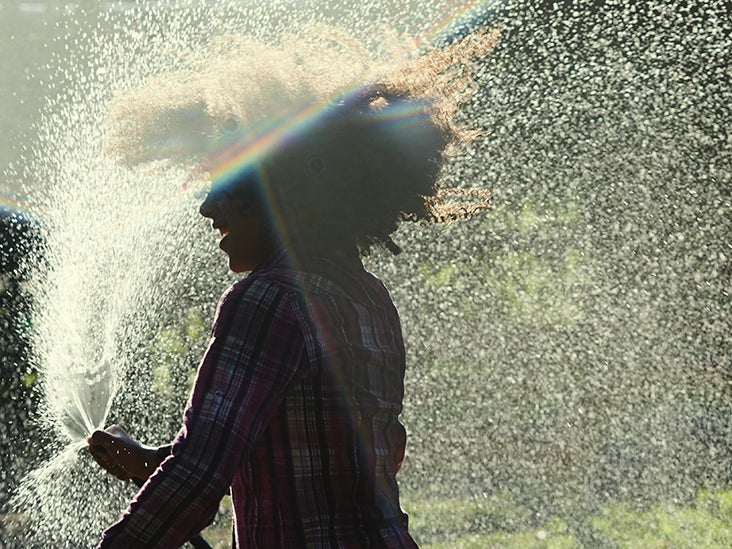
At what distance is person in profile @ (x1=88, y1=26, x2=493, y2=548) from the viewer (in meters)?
1.58

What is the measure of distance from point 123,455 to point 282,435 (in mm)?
557

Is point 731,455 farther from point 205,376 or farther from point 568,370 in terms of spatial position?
point 205,376

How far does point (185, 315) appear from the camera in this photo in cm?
663

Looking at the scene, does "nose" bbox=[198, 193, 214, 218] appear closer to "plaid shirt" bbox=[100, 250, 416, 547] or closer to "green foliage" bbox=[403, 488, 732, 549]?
"plaid shirt" bbox=[100, 250, 416, 547]

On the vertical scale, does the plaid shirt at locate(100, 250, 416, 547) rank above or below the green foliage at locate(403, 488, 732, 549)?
above

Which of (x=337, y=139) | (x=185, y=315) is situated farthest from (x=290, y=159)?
(x=185, y=315)

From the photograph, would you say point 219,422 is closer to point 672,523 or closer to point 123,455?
point 123,455

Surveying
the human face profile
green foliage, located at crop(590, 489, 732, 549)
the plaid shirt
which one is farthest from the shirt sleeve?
green foliage, located at crop(590, 489, 732, 549)

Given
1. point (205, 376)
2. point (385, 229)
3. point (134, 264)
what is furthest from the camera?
point (134, 264)

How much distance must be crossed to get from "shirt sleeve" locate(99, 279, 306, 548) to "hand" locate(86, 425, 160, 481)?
1.52 feet

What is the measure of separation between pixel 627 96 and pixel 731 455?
2.44 m

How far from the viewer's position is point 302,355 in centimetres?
161

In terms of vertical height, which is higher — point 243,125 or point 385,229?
point 243,125

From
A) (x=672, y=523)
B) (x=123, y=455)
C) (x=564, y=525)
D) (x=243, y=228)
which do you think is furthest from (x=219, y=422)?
(x=672, y=523)
